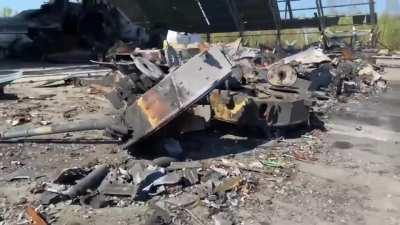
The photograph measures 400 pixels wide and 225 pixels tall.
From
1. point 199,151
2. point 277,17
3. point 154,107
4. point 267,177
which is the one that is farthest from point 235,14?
point 267,177

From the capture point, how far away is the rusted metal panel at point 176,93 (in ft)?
19.4

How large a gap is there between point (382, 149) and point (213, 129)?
2.29 m

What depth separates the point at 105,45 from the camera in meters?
19.7

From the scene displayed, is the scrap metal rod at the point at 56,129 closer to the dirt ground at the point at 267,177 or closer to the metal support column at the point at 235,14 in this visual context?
the dirt ground at the point at 267,177

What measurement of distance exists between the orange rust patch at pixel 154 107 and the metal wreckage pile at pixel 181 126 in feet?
0.04

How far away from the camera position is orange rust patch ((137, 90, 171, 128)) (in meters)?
5.89

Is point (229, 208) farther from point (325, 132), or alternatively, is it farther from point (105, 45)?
point (105, 45)

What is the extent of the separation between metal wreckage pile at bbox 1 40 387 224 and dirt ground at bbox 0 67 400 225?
5.7 inches

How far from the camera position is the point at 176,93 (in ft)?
19.7

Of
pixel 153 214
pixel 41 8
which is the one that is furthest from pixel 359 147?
pixel 41 8

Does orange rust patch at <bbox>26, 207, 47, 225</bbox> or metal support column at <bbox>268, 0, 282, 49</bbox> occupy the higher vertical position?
metal support column at <bbox>268, 0, 282, 49</bbox>

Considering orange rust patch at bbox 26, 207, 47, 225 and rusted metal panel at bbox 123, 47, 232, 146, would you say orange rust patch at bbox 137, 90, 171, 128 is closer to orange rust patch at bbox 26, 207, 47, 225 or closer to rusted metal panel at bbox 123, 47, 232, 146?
rusted metal panel at bbox 123, 47, 232, 146

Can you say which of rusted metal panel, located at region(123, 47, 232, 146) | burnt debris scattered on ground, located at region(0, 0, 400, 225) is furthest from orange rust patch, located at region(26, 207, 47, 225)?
rusted metal panel, located at region(123, 47, 232, 146)

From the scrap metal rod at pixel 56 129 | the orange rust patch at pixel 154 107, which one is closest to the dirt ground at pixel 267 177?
the scrap metal rod at pixel 56 129
